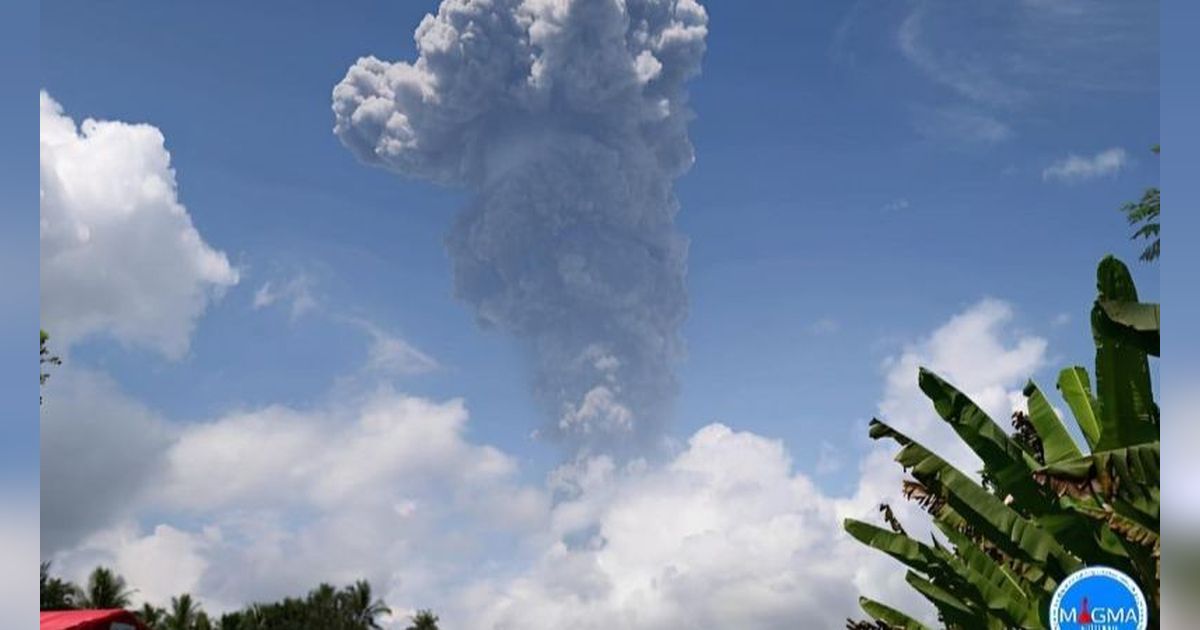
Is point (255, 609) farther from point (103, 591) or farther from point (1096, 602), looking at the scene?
point (1096, 602)

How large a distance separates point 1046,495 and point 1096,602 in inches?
135

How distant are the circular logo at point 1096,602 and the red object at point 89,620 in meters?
18.3

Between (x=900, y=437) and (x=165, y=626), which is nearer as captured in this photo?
(x=900, y=437)

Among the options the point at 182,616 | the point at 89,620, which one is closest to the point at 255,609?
the point at 182,616

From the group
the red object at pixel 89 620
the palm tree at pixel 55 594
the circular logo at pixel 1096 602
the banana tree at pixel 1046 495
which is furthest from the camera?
the palm tree at pixel 55 594

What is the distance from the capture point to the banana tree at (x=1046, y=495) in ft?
24.7

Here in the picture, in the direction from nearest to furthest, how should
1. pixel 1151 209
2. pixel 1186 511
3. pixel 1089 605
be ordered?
pixel 1186 511 → pixel 1089 605 → pixel 1151 209

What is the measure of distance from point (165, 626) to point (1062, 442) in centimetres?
4577

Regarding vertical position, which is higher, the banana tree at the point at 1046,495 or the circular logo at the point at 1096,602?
the banana tree at the point at 1046,495

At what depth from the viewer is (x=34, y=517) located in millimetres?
5301

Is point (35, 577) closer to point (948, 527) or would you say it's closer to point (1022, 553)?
point (1022, 553)

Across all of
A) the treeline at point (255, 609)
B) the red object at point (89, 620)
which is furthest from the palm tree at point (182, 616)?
the red object at point (89, 620)

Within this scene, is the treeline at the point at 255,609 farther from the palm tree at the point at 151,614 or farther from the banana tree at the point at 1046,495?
the banana tree at the point at 1046,495

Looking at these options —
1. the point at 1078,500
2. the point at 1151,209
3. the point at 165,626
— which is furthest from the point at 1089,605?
the point at 165,626
